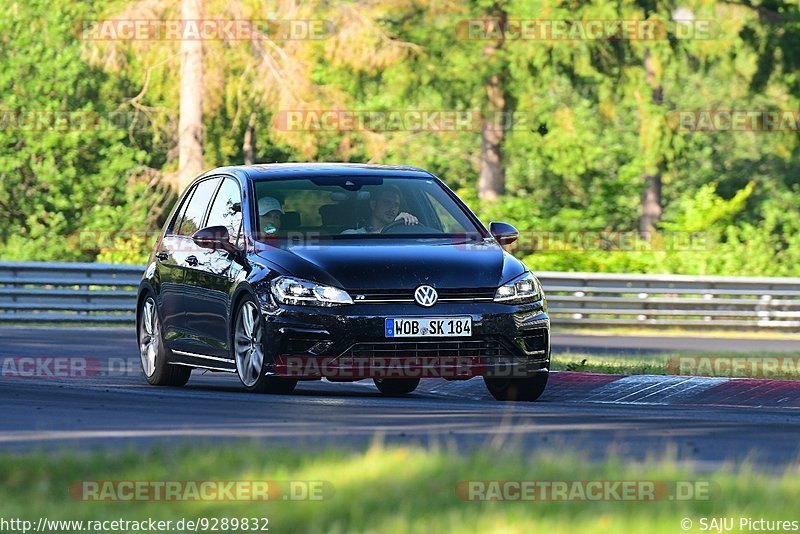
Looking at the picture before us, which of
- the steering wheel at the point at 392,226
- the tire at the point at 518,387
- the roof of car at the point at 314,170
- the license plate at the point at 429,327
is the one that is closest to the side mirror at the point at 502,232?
the steering wheel at the point at 392,226

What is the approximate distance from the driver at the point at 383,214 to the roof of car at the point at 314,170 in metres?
0.29

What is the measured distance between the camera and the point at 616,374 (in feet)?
48.3

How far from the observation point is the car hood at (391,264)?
11945 millimetres

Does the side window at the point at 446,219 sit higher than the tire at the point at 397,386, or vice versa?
the side window at the point at 446,219

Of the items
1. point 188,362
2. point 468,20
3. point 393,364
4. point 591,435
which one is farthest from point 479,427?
point 468,20

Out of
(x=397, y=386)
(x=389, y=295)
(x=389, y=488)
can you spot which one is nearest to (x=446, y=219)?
(x=397, y=386)

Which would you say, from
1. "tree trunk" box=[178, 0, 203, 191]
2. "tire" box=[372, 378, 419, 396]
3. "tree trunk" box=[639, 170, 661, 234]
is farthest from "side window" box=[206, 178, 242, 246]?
"tree trunk" box=[639, 170, 661, 234]

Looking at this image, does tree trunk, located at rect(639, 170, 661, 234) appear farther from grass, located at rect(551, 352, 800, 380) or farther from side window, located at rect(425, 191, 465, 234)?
side window, located at rect(425, 191, 465, 234)

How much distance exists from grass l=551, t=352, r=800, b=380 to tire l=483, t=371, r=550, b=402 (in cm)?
190

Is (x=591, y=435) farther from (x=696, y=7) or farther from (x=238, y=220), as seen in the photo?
(x=696, y=7)

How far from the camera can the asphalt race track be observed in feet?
29.1

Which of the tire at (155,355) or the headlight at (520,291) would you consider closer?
the headlight at (520,291)

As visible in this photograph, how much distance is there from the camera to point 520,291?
12320mm

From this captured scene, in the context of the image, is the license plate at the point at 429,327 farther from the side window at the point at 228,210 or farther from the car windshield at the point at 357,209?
the side window at the point at 228,210
